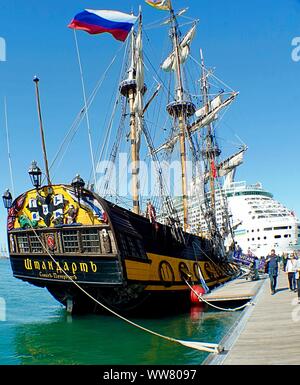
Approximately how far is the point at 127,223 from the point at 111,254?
153 cm

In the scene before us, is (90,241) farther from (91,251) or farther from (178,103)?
(178,103)

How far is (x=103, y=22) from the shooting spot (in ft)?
52.4

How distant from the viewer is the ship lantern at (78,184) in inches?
521

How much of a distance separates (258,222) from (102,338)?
172 feet

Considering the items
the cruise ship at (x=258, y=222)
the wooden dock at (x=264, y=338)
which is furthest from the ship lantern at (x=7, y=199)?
the cruise ship at (x=258, y=222)

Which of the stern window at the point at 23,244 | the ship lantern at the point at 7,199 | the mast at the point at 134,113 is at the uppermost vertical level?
the mast at the point at 134,113

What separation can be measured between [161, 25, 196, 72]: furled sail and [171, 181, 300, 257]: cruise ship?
22807 mm

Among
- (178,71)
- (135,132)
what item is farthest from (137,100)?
(178,71)

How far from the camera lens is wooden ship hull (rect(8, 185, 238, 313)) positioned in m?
13.2

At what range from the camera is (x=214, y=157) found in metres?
46.3

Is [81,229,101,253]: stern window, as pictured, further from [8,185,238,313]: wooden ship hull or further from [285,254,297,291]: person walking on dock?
[285,254,297,291]: person walking on dock

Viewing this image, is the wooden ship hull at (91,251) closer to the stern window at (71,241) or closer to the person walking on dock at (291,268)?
the stern window at (71,241)

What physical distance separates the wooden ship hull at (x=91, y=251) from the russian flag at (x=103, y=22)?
24.6ft

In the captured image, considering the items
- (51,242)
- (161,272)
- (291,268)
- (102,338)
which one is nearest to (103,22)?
(51,242)
